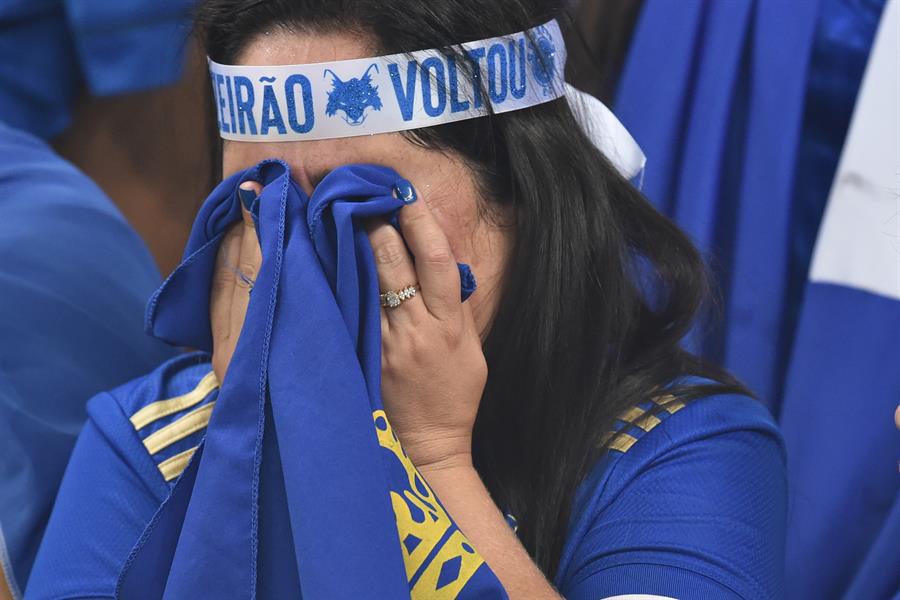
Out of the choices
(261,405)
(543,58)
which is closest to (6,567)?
(261,405)

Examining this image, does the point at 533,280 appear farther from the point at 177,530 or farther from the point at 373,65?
the point at 177,530

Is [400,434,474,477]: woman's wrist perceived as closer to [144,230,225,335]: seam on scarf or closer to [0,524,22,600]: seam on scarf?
[144,230,225,335]: seam on scarf

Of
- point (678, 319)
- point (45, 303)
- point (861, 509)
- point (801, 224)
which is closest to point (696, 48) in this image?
point (801, 224)

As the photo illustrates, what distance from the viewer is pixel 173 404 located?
102cm

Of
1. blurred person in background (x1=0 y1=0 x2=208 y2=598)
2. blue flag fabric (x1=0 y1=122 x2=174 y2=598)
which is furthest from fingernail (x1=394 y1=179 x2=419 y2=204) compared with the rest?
blue flag fabric (x1=0 y1=122 x2=174 y2=598)

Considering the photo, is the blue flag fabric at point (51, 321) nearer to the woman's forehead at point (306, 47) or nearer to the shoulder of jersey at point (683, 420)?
A: the woman's forehead at point (306, 47)

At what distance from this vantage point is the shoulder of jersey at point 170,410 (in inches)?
38.6

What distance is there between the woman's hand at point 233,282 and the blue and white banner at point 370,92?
64 millimetres

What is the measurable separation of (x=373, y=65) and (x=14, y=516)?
57 cm

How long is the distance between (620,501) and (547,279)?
197mm

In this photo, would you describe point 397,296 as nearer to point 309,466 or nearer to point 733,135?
point 309,466

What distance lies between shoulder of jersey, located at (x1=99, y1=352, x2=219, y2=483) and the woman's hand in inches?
3.1

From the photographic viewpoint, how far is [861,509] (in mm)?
1232

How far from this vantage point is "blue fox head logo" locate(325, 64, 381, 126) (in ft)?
2.84
